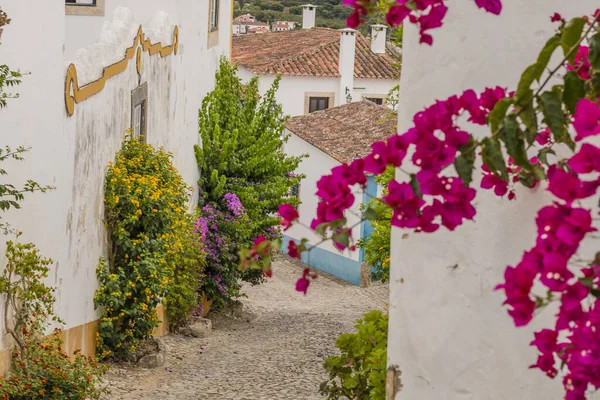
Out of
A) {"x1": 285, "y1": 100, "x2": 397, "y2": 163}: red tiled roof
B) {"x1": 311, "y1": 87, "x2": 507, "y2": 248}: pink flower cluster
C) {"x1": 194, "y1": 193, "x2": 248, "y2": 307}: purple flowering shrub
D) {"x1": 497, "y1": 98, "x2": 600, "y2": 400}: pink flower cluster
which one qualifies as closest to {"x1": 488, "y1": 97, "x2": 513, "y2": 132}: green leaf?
{"x1": 311, "y1": 87, "x2": 507, "y2": 248}: pink flower cluster

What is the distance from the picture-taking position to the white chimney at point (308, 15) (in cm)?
4200

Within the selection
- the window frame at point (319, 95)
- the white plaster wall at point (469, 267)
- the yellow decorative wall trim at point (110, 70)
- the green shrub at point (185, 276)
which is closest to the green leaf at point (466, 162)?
the white plaster wall at point (469, 267)

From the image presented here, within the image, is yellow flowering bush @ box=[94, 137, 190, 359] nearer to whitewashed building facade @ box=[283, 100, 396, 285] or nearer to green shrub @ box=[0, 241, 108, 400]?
green shrub @ box=[0, 241, 108, 400]

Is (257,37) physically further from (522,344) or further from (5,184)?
(522,344)

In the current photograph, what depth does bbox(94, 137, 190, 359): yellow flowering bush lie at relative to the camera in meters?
10.5

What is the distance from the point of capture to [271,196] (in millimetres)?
16031

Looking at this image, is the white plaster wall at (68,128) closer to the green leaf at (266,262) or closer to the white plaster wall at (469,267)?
the white plaster wall at (469,267)

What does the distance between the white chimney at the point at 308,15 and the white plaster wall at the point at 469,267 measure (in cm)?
3849

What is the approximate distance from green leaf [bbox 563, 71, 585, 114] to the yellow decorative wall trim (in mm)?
6685

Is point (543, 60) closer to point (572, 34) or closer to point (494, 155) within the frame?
point (572, 34)

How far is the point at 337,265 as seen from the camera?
25.4 metres

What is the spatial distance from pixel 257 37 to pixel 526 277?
3841 cm

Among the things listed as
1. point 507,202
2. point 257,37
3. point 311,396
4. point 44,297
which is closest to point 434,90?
point 507,202

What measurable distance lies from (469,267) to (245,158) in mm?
12191
